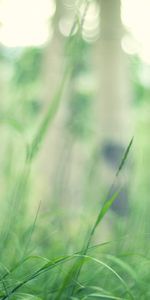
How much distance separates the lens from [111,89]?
3664mm

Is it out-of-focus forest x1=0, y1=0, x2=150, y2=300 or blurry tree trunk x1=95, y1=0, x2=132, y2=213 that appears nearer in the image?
out-of-focus forest x1=0, y1=0, x2=150, y2=300

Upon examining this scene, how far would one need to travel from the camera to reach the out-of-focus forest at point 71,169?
695 mm

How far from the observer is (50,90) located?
365cm

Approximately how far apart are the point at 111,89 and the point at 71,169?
0.79m

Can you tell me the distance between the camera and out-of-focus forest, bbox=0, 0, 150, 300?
695 millimetres

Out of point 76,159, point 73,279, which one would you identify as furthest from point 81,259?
point 76,159

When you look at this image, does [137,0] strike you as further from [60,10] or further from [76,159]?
[76,159]

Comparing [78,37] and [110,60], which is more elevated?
[78,37]

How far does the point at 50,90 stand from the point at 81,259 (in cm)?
310

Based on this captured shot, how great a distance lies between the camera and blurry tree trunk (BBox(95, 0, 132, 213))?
3.51 m

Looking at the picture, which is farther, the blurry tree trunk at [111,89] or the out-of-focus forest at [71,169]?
the blurry tree trunk at [111,89]

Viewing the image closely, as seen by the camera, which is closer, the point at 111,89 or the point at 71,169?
the point at 71,169

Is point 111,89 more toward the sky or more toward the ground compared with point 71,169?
more toward the sky

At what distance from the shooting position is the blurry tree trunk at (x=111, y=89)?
3508mm
